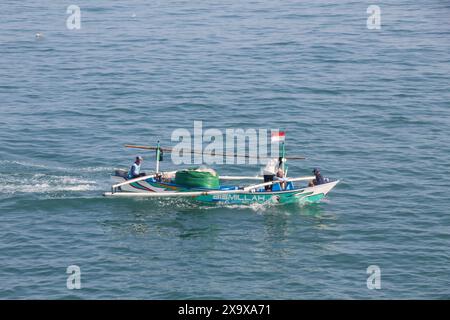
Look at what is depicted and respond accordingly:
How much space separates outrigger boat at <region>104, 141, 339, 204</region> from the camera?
59.6 metres

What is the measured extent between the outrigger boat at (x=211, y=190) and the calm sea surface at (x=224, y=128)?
0.94 meters

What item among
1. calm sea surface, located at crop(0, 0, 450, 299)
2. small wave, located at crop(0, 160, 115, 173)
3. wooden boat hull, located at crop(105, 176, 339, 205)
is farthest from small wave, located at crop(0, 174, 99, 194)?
wooden boat hull, located at crop(105, 176, 339, 205)

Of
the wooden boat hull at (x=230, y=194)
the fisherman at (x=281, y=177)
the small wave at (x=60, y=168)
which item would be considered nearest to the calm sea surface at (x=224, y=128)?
the small wave at (x=60, y=168)

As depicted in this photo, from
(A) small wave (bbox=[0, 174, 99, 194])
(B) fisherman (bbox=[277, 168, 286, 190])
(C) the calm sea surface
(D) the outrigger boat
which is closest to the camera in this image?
(C) the calm sea surface

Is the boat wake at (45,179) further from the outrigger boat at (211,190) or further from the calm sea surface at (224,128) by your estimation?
the outrigger boat at (211,190)

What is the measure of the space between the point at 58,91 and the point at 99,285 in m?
43.0

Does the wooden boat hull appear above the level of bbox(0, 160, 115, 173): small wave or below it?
below

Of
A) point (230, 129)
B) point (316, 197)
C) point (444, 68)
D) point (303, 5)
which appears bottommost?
point (316, 197)

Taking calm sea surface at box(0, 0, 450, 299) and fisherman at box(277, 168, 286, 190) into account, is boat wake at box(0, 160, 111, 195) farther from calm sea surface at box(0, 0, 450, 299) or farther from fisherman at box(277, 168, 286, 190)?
fisherman at box(277, 168, 286, 190)

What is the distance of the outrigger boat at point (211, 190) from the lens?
2345 inches

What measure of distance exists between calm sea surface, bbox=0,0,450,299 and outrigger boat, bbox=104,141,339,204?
0.94m

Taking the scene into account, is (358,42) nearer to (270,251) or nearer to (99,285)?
(270,251)

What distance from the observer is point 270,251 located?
5338 cm

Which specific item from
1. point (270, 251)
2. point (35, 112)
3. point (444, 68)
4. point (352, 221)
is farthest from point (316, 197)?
point (444, 68)
